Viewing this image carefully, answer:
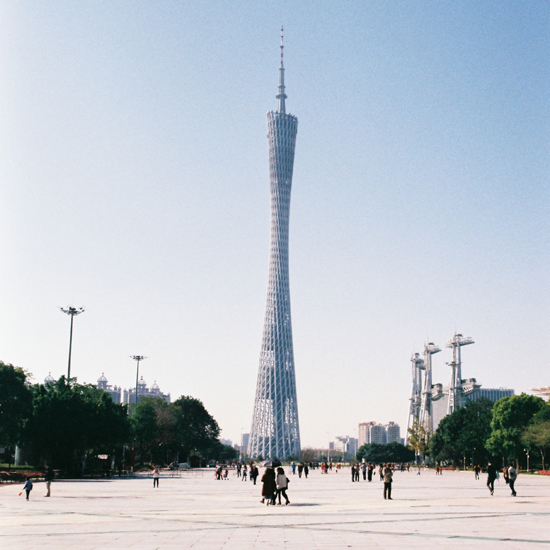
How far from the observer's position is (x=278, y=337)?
425 feet

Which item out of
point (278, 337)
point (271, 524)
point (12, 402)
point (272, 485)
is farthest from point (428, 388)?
point (271, 524)

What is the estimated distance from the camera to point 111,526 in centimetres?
2055

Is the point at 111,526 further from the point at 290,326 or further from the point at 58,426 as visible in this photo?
the point at 290,326

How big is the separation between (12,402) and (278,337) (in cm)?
7425

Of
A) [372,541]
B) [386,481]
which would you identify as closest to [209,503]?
[386,481]

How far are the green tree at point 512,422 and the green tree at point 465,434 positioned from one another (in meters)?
7.85

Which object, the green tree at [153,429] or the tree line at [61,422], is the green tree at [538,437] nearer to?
the tree line at [61,422]

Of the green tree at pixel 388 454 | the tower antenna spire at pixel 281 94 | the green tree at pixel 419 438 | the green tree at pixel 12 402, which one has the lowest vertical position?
the green tree at pixel 388 454

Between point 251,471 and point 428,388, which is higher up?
point 428,388

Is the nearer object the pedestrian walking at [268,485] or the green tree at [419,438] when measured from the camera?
the pedestrian walking at [268,485]

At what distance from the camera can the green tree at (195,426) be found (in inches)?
4916

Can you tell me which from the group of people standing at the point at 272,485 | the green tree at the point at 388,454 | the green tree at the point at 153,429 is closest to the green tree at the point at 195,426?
the green tree at the point at 153,429

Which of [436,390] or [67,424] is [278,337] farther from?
[67,424]

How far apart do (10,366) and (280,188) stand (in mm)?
75389
